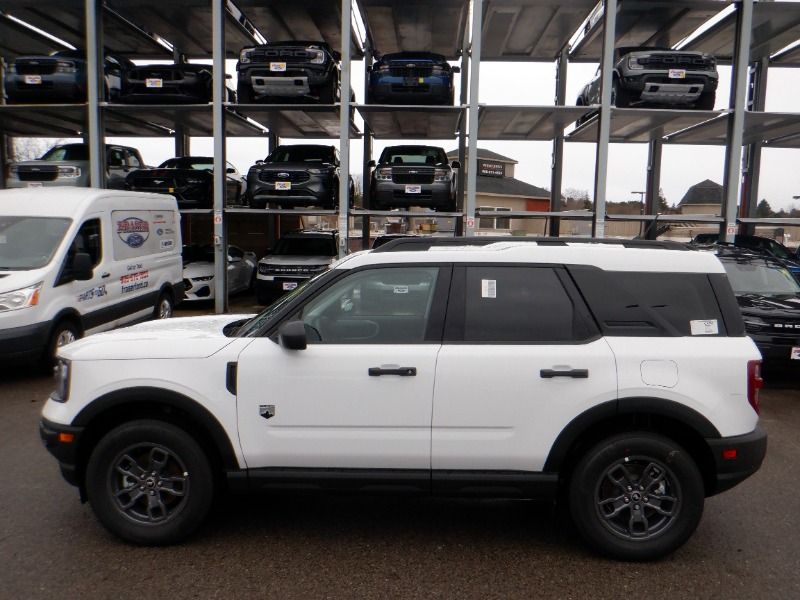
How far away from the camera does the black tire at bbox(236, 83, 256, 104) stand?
41.1ft

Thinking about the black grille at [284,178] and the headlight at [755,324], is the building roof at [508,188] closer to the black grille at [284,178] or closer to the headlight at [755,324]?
the black grille at [284,178]

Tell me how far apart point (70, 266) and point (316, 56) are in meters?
6.45

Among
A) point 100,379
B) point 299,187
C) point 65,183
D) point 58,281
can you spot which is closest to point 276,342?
point 100,379

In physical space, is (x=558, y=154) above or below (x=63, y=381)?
above

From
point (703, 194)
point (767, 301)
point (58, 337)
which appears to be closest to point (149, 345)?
point (58, 337)

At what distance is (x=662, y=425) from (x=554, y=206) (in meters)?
13.7

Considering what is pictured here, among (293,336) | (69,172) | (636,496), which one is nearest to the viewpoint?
(293,336)

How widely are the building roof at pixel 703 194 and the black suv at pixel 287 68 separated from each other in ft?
123

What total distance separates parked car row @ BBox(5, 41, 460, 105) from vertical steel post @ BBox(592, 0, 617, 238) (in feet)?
9.50

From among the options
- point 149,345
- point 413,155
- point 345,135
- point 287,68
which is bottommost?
point 149,345

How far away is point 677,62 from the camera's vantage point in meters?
11.9

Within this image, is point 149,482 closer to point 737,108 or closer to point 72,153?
point 72,153

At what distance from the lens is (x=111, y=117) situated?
48.8ft

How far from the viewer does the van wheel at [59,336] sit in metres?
7.34
